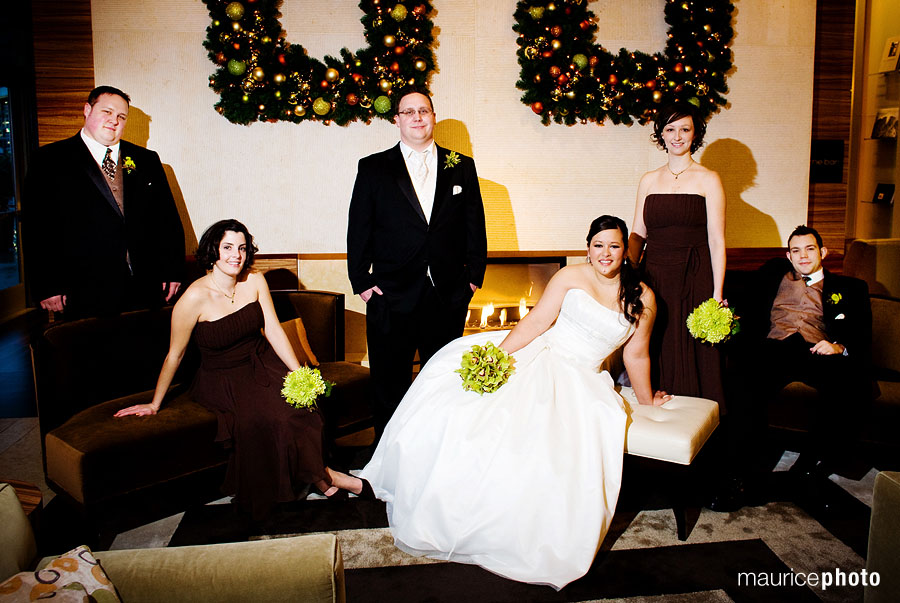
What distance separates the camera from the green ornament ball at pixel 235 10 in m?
4.34

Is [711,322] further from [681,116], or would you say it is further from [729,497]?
[681,116]

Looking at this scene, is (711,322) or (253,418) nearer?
(253,418)

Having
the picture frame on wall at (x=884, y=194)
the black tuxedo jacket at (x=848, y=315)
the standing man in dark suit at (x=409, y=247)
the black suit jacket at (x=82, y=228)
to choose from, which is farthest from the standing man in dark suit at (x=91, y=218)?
the picture frame on wall at (x=884, y=194)

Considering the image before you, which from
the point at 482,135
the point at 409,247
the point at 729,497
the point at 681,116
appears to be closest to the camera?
the point at 729,497

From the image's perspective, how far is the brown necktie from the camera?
362cm

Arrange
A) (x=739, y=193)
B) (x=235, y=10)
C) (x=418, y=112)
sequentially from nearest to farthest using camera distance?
(x=418, y=112) → (x=235, y=10) → (x=739, y=193)

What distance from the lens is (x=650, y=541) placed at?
2.87 meters

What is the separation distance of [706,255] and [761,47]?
8.96 feet

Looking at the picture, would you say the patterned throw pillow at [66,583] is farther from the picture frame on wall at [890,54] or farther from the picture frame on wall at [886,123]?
the picture frame on wall at [890,54]

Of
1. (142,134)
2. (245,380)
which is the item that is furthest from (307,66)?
(245,380)

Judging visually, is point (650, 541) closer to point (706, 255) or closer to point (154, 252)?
point (706, 255)

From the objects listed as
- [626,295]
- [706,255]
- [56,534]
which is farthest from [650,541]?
[56,534]

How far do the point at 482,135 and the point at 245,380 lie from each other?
8.97 feet

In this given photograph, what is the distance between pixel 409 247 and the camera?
3625mm
